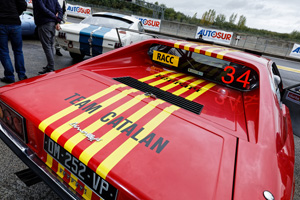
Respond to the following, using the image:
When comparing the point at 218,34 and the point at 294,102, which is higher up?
the point at 218,34

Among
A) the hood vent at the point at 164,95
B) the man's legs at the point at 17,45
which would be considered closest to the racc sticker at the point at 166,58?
the hood vent at the point at 164,95

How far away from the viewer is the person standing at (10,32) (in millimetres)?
2809

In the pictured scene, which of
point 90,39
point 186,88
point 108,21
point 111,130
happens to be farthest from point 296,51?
point 111,130

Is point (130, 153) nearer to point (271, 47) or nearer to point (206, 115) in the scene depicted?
point (206, 115)

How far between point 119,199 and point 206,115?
0.78 metres

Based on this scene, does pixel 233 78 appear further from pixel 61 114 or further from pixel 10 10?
pixel 10 10

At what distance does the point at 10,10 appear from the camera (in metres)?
2.84

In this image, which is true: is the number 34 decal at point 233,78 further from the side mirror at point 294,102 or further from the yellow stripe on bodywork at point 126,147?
the yellow stripe on bodywork at point 126,147

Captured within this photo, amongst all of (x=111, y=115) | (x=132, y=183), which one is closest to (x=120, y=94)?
(x=111, y=115)

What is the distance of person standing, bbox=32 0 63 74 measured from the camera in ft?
10.9

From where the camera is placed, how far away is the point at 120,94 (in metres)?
1.37

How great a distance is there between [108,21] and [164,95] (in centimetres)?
411

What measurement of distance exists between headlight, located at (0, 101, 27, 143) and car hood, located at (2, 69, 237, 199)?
68mm

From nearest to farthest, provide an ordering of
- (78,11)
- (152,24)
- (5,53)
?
(5,53)
(152,24)
(78,11)
